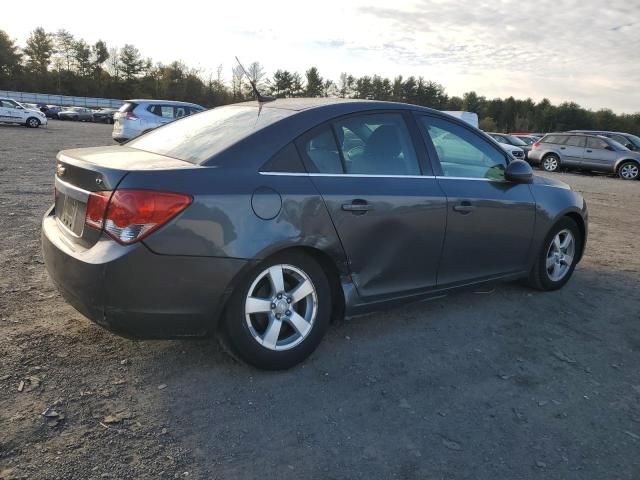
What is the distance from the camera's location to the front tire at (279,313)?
296 centimetres

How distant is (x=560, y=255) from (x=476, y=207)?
148cm

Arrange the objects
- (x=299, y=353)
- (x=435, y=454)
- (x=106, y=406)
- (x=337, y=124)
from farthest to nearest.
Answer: (x=337, y=124) < (x=299, y=353) < (x=106, y=406) < (x=435, y=454)

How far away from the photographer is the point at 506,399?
10.1ft

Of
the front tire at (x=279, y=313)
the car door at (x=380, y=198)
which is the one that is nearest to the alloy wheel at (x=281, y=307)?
the front tire at (x=279, y=313)

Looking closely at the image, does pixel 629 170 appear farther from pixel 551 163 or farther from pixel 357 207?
pixel 357 207

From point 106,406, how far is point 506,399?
2.17 meters

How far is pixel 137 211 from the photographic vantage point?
2.64m

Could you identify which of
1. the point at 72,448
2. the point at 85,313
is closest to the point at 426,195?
the point at 85,313

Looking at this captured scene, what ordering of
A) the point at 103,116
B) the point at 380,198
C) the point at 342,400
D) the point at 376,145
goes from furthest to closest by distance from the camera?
the point at 103,116
the point at 376,145
the point at 380,198
the point at 342,400

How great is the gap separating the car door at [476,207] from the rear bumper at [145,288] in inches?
68.7

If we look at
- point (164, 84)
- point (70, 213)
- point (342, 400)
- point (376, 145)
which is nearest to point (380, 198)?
point (376, 145)

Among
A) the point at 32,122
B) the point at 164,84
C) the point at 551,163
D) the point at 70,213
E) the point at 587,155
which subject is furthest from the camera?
the point at 164,84

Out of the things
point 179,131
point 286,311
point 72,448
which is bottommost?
point 72,448

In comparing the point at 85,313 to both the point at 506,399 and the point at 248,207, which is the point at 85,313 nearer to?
the point at 248,207
